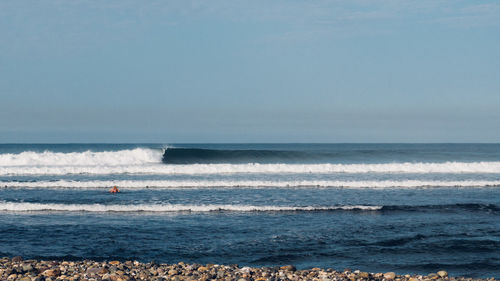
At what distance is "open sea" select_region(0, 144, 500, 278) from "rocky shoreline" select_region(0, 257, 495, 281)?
918mm

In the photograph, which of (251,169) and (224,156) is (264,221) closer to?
(251,169)

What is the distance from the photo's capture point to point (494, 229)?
12.5 metres

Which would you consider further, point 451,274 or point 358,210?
point 358,210

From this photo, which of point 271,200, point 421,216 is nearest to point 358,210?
point 421,216

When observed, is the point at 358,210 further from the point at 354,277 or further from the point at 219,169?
the point at 219,169

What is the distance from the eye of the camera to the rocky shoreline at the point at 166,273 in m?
7.88

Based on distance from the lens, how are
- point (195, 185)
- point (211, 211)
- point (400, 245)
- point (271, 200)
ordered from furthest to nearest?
point (195, 185), point (271, 200), point (211, 211), point (400, 245)

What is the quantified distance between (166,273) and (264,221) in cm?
571

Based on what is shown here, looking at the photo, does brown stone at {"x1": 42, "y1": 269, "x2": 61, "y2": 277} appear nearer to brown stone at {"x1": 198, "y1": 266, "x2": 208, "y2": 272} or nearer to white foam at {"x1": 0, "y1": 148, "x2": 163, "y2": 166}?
brown stone at {"x1": 198, "y1": 266, "x2": 208, "y2": 272}

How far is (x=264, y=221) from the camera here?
13680mm

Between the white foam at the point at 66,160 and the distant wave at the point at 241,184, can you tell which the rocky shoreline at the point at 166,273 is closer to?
the distant wave at the point at 241,184

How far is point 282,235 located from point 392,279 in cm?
411

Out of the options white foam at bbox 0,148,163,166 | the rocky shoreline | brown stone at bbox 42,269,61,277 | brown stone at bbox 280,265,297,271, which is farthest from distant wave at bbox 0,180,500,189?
white foam at bbox 0,148,163,166

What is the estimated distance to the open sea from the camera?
1006 cm
